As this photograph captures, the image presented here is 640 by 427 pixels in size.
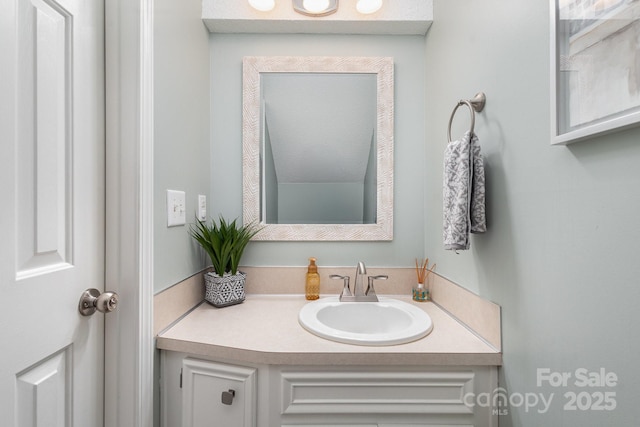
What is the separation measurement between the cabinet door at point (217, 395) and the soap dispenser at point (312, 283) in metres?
0.51

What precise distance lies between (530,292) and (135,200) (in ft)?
3.47

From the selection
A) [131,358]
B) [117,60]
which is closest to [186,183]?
[117,60]

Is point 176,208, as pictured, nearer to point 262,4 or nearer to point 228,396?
point 228,396

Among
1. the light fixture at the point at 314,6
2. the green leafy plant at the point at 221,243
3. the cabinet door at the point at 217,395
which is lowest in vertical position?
the cabinet door at the point at 217,395

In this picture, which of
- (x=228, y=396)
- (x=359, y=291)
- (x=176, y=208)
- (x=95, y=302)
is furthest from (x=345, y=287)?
(x=95, y=302)

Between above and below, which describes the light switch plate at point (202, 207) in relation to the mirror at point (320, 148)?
below

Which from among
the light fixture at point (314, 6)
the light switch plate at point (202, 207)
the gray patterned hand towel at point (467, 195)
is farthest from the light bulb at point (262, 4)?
the gray patterned hand towel at point (467, 195)

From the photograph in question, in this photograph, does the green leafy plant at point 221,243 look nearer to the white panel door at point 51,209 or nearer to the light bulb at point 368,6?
the white panel door at point 51,209

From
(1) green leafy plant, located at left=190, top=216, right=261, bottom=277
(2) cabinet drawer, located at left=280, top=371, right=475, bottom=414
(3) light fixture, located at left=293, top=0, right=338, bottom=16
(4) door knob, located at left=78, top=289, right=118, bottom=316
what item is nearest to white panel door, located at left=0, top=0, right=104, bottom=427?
(4) door knob, located at left=78, top=289, right=118, bottom=316

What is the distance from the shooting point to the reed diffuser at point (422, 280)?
1.34 metres

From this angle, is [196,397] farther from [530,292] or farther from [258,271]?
[530,292]

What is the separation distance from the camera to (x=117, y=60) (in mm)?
850

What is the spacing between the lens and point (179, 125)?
1118 mm

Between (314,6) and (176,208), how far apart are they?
1.03 m
